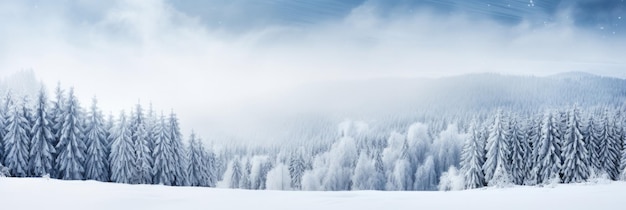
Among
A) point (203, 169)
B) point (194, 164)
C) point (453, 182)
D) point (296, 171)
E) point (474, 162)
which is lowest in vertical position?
point (453, 182)

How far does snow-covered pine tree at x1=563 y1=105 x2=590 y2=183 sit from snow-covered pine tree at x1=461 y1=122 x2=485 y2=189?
24.5 ft

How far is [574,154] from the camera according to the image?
41062 millimetres

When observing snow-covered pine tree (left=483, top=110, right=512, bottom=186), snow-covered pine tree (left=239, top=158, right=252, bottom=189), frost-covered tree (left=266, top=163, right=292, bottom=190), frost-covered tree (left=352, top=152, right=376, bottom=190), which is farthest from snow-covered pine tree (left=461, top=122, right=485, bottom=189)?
snow-covered pine tree (left=239, top=158, right=252, bottom=189)

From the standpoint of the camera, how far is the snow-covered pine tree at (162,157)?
36.9 meters

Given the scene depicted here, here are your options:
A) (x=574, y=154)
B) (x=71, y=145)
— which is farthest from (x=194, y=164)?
(x=574, y=154)

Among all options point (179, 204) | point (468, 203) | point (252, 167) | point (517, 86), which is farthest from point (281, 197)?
point (517, 86)

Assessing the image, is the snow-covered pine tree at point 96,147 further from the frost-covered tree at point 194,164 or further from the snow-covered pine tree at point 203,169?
the snow-covered pine tree at point 203,169

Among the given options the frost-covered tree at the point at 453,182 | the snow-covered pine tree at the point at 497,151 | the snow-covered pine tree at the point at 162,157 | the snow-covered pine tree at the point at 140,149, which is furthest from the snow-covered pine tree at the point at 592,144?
the snow-covered pine tree at the point at 140,149

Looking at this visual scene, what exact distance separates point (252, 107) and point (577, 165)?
528 ft

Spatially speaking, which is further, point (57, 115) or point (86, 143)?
point (86, 143)

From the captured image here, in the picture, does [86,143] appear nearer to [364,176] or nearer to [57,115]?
[57,115]

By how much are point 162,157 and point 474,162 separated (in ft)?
98.3

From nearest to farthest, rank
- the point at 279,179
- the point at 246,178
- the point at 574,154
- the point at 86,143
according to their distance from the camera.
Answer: the point at 86,143, the point at 574,154, the point at 279,179, the point at 246,178

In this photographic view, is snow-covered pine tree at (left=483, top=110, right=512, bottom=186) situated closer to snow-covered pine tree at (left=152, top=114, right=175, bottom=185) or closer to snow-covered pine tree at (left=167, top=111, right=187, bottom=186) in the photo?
snow-covered pine tree at (left=167, top=111, right=187, bottom=186)
